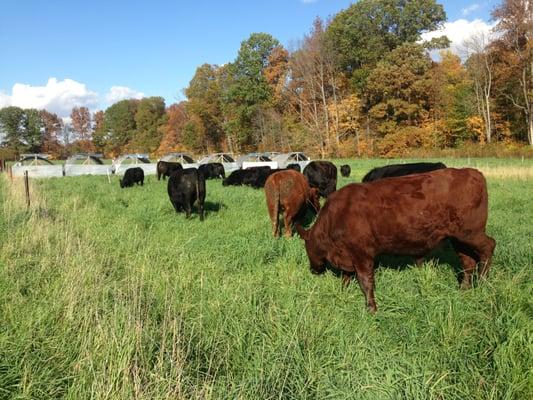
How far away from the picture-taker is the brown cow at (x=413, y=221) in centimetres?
468

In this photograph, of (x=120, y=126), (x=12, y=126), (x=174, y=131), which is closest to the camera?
(x=174, y=131)

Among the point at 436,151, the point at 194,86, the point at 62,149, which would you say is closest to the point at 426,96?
the point at 436,151

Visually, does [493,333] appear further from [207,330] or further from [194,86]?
[194,86]

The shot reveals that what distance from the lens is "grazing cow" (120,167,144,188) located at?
1966 cm

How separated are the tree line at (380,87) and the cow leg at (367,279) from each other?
3867cm

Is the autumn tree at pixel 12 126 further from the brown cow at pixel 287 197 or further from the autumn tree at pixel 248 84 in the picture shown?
the brown cow at pixel 287 197

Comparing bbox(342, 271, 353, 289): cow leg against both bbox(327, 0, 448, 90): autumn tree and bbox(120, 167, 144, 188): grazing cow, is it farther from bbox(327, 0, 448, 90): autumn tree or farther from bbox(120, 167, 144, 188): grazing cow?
bbox(327, 0, 448, 90): autumn tree

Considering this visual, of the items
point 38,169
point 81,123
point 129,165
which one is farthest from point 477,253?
point 81,123

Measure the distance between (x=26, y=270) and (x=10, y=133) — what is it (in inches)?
3900

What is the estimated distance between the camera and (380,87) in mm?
41375

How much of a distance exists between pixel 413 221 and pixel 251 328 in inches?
87.6

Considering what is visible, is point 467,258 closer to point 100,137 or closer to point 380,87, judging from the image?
point 380,87

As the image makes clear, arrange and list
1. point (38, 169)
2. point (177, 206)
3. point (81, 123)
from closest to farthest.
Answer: point (177, 206) → point (38, 169) → point (81, 123)

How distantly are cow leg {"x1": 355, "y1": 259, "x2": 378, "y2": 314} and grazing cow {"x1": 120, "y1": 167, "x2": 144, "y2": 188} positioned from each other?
16.6m
